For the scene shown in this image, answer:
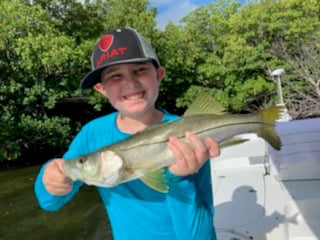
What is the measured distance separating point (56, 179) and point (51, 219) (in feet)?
28.3

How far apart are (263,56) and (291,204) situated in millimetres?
19262

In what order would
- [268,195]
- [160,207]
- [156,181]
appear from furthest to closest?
A: [268,195] < [160,207] < [156,181]

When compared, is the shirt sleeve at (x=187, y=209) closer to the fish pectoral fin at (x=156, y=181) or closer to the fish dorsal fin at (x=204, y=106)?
the fish pectoral fin at (x=156, y=181)

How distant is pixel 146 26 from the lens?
78.6 ft

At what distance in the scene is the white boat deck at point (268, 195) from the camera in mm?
3574

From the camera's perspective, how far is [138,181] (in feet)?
6.18

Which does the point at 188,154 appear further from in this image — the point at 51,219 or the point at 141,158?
the point at 51,219

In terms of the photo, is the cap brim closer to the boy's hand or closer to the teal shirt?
the teal shirt

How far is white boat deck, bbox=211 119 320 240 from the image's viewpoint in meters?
3.57

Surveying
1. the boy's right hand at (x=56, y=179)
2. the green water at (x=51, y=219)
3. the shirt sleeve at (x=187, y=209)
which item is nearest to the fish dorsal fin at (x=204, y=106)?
the shirt sleeve at (x=187, y=209)

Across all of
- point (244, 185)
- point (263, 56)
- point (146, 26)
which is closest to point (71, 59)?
point (146, 26)

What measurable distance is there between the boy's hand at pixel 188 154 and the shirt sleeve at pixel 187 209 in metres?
0.07

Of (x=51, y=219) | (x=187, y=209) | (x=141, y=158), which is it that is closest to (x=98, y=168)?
(x=141, y=158)

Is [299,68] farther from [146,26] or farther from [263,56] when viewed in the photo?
[146,26]
